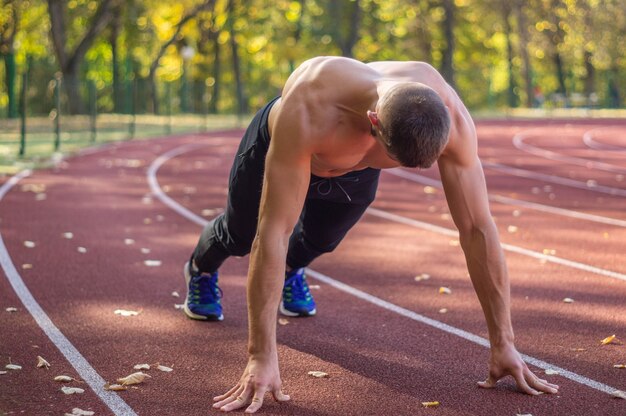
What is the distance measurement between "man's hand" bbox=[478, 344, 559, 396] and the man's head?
1.17 metres

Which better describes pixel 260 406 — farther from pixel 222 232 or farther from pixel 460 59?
pixel 460 59

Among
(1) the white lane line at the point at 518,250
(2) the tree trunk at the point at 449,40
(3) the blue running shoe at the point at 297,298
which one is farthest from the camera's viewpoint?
(2) the tree trunk at the point at 449,40

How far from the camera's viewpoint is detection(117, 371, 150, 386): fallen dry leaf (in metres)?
4.50

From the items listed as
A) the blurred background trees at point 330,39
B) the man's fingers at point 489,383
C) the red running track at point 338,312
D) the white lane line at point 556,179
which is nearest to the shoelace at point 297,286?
the red running track at point 338,312

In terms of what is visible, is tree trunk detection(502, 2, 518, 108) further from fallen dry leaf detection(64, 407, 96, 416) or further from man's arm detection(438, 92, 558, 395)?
fallen dry leaf detection(64, 407, 96, 416)

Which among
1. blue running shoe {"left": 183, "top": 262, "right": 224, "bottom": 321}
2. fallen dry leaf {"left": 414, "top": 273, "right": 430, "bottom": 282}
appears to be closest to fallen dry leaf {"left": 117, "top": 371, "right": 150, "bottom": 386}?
blue running shoe {"left": 183, "top": 262, "right": 224, "bottom": 321}

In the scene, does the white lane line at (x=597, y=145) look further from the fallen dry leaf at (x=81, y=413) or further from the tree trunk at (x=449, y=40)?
the fallen dry leaf at (x=81, y=413)

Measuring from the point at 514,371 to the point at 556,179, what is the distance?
11257 mm

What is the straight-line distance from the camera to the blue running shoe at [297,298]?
19.2 ft

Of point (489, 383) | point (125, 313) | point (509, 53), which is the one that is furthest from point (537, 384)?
point (509, 53)

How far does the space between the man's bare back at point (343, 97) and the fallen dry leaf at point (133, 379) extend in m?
1.38

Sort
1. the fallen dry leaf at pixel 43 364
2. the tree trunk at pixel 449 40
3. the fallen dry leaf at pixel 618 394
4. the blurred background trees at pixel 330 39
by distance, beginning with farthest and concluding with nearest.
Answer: the tree trunk at pixel 449 40 < the blurred background trees at pixel 330 39 < the fallen dry leaf at pixel 43 364 < the fallen dry leaf at pixel 618 394

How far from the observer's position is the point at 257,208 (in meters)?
4.65

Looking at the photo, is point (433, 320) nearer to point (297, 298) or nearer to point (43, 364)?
point (297, 298)
